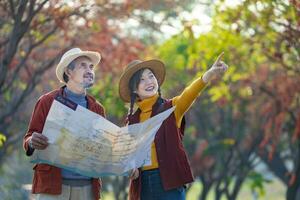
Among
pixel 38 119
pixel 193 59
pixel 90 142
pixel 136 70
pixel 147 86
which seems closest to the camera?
pixel 90 142

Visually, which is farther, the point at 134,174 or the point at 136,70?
the point at 136,70

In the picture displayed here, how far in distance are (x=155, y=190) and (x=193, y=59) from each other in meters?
10.1

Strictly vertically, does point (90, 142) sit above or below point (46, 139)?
below

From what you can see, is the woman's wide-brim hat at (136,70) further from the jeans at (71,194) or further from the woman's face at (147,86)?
the jeans at (71,194)

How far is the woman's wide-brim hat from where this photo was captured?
7.18 metres

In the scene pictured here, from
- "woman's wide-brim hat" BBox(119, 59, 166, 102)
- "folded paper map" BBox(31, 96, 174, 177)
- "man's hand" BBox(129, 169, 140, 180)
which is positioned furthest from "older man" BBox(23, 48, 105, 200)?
"woman's wide-brim hat" BBox(119, 59, 166, 102)

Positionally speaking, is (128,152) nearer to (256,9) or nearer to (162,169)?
(162,169)

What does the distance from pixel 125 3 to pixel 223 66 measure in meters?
7.64

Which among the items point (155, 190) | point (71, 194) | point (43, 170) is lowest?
point (155, 190)

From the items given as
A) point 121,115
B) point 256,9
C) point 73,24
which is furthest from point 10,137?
point 256,9

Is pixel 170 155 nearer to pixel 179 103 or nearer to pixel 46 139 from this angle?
pixel 179 103

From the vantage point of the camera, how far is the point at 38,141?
6.15 metres

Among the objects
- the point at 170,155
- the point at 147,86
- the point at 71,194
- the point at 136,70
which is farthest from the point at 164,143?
the point at 71,194

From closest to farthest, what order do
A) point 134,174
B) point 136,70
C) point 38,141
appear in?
point 38,141 → point 134,174 → point 136,70
